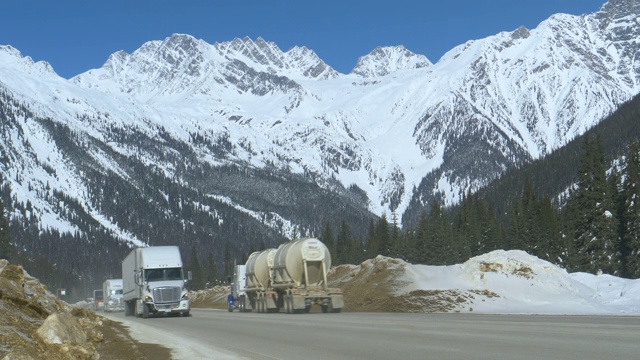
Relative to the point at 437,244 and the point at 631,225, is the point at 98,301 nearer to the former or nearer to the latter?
the point at 437,244

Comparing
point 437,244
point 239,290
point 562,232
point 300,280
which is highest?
point 437,244

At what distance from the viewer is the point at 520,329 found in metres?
27.9

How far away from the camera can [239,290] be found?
223ft

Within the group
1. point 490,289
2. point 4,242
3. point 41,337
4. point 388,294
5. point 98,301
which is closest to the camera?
point 41,337

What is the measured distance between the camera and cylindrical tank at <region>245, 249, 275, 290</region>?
197 ft

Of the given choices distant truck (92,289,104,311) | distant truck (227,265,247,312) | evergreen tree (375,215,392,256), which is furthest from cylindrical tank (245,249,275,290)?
evergreen tree (375,215,392,256)

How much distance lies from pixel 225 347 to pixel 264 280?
34684 millimetres

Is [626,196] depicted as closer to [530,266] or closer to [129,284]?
[530,266]

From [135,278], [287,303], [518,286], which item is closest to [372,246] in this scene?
[518,286]

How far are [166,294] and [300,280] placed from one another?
8.51 meters

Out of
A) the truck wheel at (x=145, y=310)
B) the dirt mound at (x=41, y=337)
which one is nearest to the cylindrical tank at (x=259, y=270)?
the truck wheel at (x=145, y=310)

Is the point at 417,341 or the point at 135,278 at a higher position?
the point at 135,278

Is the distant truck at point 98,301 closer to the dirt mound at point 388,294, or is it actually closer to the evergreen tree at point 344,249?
the dirt mound at point 388,294

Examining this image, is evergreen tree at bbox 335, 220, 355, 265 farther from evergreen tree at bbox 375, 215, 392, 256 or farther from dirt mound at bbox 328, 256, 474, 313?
dirt mound at bbox 328, 256, 474, 313
